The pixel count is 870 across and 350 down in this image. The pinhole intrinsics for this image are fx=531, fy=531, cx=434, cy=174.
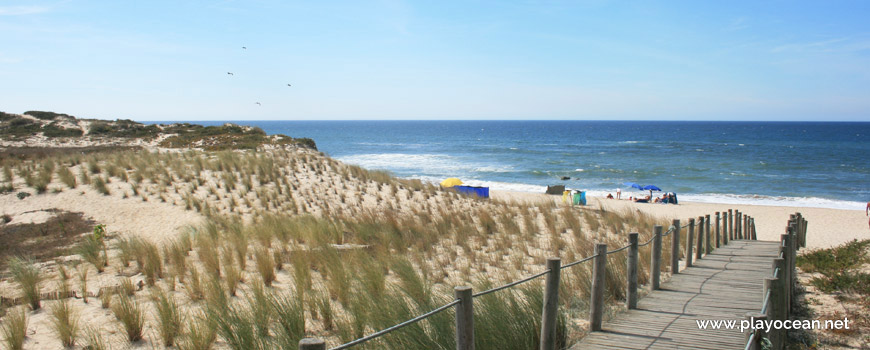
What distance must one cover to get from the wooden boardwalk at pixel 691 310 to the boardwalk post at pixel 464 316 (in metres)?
1.66

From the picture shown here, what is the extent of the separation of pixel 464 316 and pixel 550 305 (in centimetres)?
127

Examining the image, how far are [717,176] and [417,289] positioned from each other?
4560 cm

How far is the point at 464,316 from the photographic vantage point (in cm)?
372

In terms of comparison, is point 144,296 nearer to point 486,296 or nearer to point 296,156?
point 486,296

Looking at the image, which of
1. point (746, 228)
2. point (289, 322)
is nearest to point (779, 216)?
point (746, 228)

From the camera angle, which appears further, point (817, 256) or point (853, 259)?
point (817, 256)

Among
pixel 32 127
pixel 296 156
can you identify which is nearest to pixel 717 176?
pixel 296 156

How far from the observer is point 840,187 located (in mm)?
38312

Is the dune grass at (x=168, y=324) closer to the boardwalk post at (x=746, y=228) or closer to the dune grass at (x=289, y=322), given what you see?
the dune grass at (x=289, y=322)

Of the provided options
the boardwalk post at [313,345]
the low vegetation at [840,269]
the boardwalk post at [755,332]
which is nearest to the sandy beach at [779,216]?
the low vegetation at [840,269]

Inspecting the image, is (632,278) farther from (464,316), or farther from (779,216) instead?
(779,216)

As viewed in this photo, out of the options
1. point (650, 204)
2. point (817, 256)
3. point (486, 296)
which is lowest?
point (650, 204)

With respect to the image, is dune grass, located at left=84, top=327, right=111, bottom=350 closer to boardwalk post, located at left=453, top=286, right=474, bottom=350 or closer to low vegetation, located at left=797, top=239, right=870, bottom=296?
boardwalk post, located at left=453, top=286, right=474, bottom=350

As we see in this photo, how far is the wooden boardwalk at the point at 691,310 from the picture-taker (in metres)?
5.07
